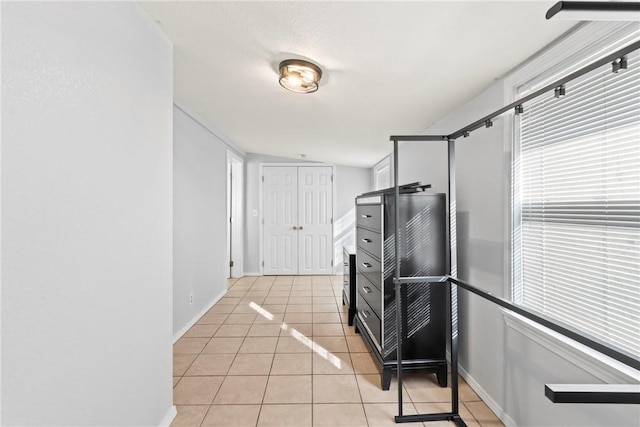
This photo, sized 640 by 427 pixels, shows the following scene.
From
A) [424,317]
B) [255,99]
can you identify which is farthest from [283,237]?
[424,317]

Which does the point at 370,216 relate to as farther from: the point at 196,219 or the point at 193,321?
the point at 193,321

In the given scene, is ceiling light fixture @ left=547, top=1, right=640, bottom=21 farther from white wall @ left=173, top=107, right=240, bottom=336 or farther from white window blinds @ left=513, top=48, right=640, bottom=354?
white wall @ left=173, top=107, right=240, bottom=336

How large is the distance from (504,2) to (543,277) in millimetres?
1329

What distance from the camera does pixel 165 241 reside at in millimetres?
1698

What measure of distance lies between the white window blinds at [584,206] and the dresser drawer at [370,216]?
0.88 meters

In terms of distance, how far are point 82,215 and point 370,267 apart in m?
2.01

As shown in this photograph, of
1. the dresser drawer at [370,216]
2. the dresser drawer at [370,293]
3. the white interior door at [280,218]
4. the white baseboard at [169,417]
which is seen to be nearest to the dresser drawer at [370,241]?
the dresser drawer at [370,216]

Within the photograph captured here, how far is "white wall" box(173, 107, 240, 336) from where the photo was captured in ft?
9.53

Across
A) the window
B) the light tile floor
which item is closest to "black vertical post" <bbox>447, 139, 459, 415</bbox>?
the light tile floor

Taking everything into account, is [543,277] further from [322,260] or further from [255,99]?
[322,260]

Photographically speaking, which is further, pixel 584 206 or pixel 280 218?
pixel 280 218

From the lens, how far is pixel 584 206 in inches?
50.8

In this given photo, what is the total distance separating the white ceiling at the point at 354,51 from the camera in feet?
4.35

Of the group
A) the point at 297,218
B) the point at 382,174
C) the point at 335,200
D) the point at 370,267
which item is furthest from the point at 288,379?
the point at 335,200
